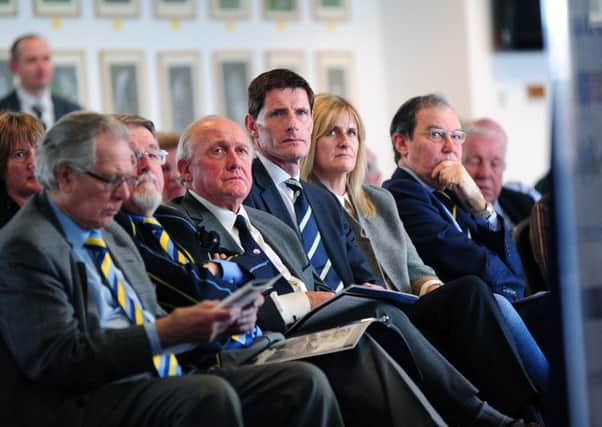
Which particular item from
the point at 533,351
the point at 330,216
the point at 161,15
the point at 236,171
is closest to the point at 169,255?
the point at 236,171

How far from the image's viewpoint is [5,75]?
754cm

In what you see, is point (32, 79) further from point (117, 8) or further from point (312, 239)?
point (312, 239)

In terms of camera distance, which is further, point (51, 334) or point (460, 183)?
point (460, 183)

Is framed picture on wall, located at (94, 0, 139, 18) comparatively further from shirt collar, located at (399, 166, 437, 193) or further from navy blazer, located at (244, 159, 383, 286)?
navy blazer, located at (244, 159, 383, 286)

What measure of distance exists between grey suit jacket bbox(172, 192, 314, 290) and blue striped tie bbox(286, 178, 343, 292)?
0.61 ft

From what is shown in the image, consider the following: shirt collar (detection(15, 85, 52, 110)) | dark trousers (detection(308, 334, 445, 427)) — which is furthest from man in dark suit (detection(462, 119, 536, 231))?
shirt collar (detection(15, 85, 52, 110))

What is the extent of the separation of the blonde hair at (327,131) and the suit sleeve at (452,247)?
21 centimetres

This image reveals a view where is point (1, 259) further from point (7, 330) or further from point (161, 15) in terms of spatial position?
point (161, 15)

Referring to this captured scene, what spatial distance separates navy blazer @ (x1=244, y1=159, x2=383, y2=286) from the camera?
403 centimetres

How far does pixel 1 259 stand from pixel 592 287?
1370 millimetres

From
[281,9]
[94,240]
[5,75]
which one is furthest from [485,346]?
[281,9]

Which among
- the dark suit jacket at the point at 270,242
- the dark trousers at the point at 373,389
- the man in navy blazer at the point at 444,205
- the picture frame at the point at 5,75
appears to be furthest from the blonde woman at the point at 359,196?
the picture frame at the point at 5,75

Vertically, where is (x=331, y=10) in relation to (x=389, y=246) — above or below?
above

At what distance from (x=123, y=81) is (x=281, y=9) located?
1446 mm
